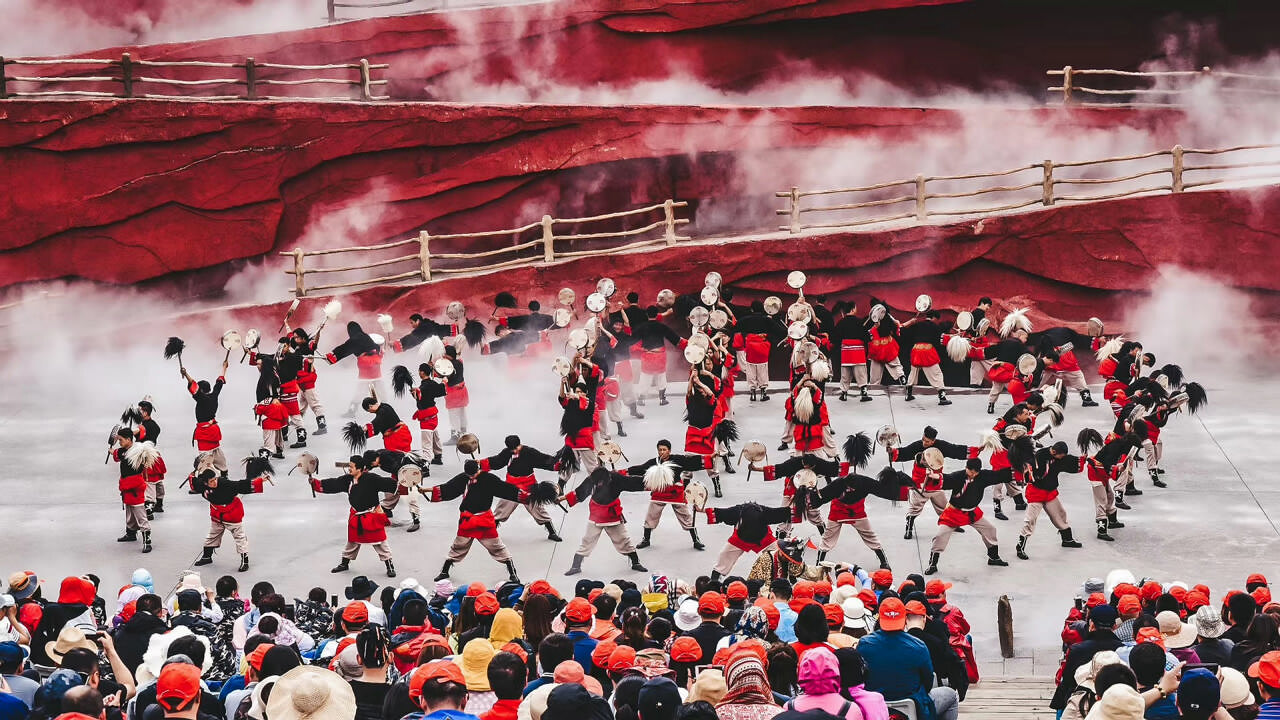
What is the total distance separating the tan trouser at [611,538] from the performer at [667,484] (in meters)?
0.48

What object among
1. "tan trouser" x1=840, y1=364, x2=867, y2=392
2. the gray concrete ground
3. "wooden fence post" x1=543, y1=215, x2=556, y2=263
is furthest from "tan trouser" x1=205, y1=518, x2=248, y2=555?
"wooden fence post" x1=543, y1=215, x2=556, y2=263

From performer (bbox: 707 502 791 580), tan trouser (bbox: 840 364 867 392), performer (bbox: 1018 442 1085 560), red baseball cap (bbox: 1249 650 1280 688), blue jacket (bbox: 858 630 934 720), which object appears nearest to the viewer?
red baseball cap (bbox: 1249 650 1280 688)

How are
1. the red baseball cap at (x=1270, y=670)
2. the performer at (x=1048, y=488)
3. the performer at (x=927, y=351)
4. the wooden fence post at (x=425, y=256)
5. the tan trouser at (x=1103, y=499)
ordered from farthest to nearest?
the wooden fence post at (x=425, y=256), the performer at (x=927, y=351), the tan trouser at (x=1103, y=499), the performer at (x=1048, y=488), the red baseball cap at (x=1270, y=670)

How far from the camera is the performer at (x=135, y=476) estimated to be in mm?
14138

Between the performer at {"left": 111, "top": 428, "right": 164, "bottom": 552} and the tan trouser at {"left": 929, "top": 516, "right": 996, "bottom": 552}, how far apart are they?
7.57 meters

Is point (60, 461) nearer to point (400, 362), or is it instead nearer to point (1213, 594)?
point (400, 362)

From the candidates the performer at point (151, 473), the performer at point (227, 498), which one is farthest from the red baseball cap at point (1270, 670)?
the performer at point (227, 498)

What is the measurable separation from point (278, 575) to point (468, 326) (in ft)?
19.5

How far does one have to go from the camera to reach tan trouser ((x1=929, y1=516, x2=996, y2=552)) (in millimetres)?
13533

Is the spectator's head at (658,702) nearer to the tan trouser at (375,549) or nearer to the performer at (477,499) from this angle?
the performer at (477,499)

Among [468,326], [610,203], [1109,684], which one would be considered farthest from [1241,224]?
[1109,684]

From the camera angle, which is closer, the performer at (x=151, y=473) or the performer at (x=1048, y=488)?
the performer at (x=1048, y=488)

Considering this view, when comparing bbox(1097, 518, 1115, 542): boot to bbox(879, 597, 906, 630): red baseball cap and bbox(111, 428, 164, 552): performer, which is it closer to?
bbox(879, 597, 906, 630): red baseball cap

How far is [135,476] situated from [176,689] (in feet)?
25.1
